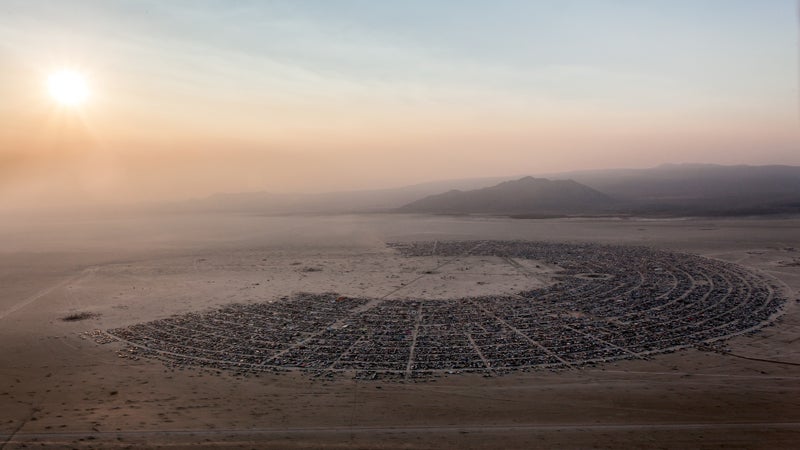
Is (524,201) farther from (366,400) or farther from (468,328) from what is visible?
(366,400)

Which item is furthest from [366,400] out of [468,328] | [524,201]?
[524,201]

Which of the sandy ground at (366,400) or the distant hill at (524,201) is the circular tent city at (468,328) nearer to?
the sandy ground at (366,400)

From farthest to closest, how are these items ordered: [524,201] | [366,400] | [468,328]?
[524,201], [468,328], [366,400]

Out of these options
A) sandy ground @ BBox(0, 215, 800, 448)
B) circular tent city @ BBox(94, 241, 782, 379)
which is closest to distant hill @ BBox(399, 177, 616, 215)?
circular tent city @ BBox(94, 241, 782, 379)

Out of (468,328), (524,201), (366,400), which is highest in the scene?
(524,201)

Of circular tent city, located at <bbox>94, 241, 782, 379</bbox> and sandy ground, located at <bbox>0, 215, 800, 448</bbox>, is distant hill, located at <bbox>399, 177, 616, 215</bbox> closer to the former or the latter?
circular tent city, located at <bbox>94, 241, 782, 379</bbox>
